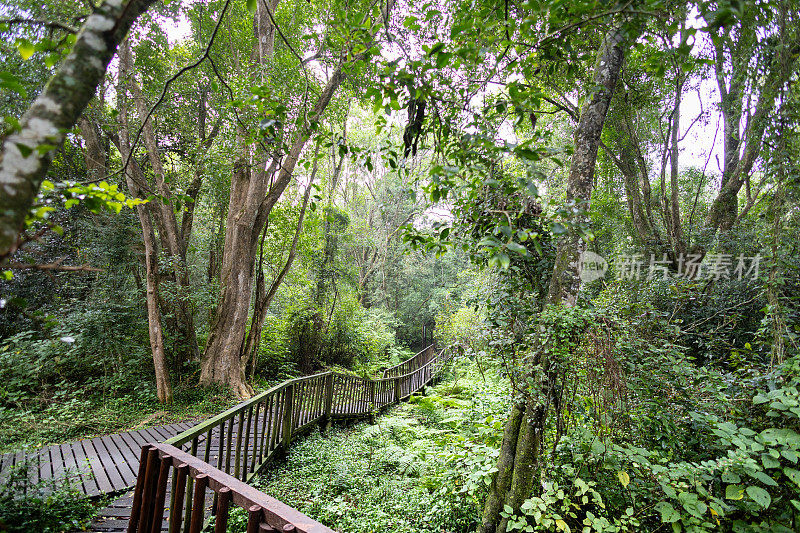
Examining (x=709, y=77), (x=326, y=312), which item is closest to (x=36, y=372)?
(x=326, y=312)

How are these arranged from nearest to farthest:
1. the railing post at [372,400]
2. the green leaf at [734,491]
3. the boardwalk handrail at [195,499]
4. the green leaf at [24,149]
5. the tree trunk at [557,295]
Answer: the green leaf at [24,149]
the boardwalk handrail at [195,499]
the green leaf at [734,491]
the tree trunk at [557,295]
the railing post at [372,400]

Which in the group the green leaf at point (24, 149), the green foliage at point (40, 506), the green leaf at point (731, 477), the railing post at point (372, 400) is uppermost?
the green leaf at point (24, 149)

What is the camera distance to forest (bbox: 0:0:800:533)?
6.38 feet

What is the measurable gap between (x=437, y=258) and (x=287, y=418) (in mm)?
3444

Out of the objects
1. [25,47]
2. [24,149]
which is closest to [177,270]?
[25,47]

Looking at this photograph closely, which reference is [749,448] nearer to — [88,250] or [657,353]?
[657,353]

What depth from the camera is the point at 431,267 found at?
23.7 metres

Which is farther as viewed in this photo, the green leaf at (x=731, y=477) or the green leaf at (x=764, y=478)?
the green leaf at (x=731, y=477)

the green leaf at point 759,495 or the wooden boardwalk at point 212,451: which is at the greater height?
the green leaf at point 759,495

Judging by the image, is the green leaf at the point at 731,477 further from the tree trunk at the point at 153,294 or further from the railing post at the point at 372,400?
the tree trunk at the point at 153,294

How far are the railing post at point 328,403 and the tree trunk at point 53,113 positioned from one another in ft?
20.1

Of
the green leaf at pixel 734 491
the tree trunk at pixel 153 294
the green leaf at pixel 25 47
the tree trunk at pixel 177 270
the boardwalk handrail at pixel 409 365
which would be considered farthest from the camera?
the boardwalk handrail at pixel 409 365

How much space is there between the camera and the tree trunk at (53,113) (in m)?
0.97

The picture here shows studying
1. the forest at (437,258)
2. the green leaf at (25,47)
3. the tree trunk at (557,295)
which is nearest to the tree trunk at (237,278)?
the forest at (437,258)
